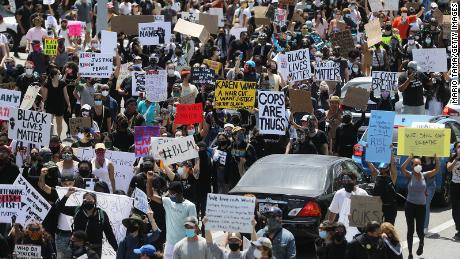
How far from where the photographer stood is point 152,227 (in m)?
16.0

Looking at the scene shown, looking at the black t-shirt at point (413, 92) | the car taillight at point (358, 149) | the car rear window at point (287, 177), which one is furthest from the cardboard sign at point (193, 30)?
the car rear window at point (287, 177)

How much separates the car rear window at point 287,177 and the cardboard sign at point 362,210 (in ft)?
5.92

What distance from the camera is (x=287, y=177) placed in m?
18.4

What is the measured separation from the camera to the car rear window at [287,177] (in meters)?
18.2

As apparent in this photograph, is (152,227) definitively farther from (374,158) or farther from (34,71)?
(34,71)

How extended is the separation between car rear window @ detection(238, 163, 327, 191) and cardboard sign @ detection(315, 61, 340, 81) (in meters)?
8.11

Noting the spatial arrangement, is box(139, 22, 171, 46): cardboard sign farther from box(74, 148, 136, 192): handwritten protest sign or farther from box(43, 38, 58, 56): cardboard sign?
box(74, 148, 136, 192): handwritten protest sign

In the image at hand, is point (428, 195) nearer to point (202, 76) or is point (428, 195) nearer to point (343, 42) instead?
point (202, 76)

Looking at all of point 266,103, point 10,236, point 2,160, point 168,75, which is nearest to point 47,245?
point 10,236

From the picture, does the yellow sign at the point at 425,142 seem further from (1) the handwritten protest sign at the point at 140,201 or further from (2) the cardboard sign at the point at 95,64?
(2) the cardboard sign at the point at 95,64

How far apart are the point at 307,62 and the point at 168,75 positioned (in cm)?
267

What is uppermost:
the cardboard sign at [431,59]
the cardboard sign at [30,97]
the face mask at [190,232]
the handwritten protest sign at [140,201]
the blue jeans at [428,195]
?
the cardboard sign at [431,59]

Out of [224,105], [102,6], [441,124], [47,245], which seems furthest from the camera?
[102,6]

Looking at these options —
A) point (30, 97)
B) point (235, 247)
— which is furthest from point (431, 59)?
point (235, 247)
